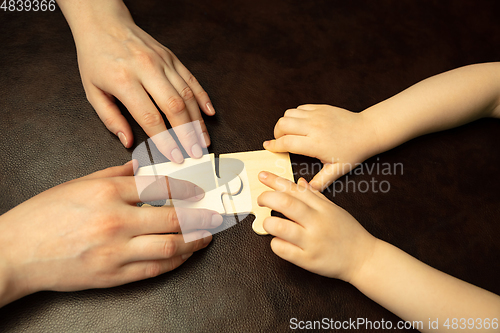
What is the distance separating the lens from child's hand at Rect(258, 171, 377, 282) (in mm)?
674

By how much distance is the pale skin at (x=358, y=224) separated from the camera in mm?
668

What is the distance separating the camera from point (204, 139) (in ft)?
2.72

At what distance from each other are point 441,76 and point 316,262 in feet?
2.18

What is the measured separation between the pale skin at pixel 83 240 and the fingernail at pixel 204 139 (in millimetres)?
227

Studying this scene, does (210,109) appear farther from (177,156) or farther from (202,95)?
(177,156)

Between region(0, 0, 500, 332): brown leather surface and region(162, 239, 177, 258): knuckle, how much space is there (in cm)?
9

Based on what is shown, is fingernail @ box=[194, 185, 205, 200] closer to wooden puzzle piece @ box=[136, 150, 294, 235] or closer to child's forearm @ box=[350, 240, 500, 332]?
wooden puzzle piece @ box=[136, 150, 294, 235]

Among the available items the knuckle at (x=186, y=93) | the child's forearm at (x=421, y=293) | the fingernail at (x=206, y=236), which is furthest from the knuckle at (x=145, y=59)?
the child's forearm at (x=421, y=293)

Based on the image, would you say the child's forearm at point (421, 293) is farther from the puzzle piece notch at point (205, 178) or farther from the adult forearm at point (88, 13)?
the adult forearm at point (88, 13)

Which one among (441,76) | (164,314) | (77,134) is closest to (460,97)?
(441,76)

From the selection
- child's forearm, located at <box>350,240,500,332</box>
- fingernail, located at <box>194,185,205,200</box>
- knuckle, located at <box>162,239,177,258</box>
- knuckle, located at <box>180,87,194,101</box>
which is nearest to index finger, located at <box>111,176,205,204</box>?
fingernail, located at <box>194,185,205,200</box>

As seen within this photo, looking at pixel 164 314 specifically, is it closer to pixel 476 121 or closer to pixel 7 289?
pixel 7 289

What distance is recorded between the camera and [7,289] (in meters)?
0.61

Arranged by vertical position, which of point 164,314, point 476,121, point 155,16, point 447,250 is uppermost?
point 155,16
